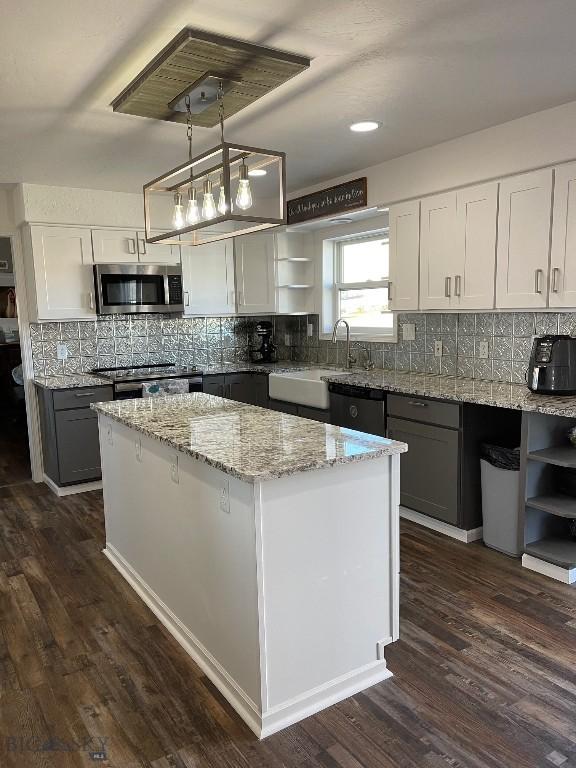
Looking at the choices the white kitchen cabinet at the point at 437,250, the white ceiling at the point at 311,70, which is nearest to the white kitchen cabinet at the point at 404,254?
the white kitchen cabinet at the point at 437,250

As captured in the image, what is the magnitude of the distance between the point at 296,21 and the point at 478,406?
2208 millimetres

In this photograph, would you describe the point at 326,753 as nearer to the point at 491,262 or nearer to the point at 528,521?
the point at 528,521

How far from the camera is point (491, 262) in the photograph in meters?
3.41

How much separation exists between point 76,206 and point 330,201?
6.74ft

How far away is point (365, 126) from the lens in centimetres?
324

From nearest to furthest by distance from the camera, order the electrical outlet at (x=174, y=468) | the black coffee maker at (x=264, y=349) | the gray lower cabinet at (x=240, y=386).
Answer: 1. the electrical outlet at (x=174, y=468)
2. the gray lower cabinet at (x=240, y=386)
3. the black coffee maker at (x=264, y=349)

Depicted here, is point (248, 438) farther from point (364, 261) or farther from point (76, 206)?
point (76, 206)

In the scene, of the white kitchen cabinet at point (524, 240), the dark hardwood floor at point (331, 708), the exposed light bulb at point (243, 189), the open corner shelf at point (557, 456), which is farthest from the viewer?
the white kitchen cabinet at point (524, 240)

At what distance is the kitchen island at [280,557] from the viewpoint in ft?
6.33

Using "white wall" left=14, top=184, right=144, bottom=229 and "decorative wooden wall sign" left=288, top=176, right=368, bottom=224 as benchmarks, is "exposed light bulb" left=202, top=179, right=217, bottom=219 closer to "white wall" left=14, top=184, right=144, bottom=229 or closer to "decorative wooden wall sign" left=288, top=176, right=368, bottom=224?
"decorative wooden wall sign" left=288, top=176, right=368, bottom=224

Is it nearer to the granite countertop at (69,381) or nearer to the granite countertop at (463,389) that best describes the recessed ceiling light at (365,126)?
the granite countertop at (463,389)

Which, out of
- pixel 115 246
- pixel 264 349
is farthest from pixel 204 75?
pixel 264 349

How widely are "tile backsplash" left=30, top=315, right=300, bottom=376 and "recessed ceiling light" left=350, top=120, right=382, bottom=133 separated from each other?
105 inches

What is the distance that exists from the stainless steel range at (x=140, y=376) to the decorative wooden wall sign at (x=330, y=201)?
1639 millimetres
